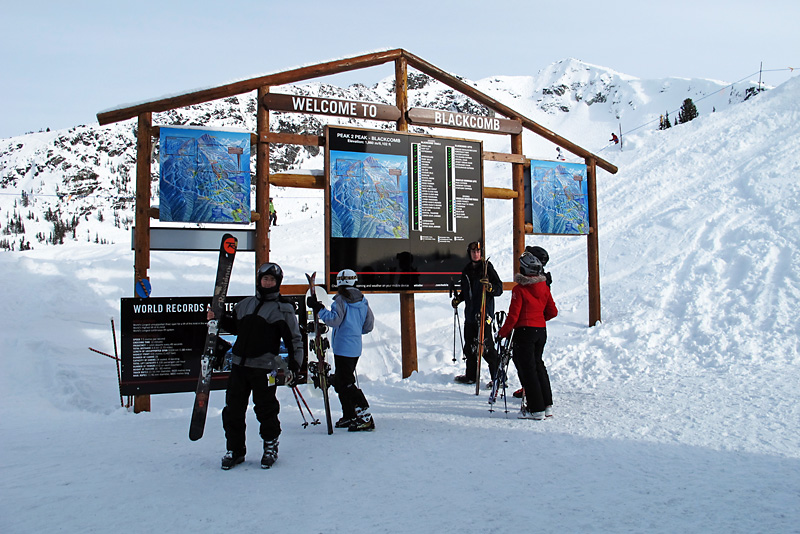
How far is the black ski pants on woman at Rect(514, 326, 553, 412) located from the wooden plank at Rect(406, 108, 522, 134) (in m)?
4.89

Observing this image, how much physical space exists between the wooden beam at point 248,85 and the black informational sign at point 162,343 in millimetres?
2745

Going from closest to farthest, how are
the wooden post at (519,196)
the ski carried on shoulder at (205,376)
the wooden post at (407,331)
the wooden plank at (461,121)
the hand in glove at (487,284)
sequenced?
the ski carried on shoulder at (205,376) < the hand in glove at (487,284) < the wooden post at (407,331) < the wooden plank at (461,121) < the wooden post at (519,196)

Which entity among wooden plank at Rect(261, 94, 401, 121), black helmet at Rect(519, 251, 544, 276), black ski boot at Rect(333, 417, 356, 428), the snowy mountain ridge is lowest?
black ski boot at Rect(333, 417, 356, 428)

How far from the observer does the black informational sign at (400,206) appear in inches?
364

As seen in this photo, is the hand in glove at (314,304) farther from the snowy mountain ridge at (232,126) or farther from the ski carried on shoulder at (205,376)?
the snowy mountain ridge at (232,126)

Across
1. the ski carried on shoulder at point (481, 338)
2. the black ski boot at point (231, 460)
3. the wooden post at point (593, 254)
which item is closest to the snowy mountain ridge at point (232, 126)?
the wooden post at point (593, 254)

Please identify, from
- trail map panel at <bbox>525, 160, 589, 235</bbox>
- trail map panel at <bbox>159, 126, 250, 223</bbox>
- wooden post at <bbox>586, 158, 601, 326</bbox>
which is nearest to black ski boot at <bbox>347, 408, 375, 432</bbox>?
trail map panel at <bbox>159, 126, 250, 223</bbox>

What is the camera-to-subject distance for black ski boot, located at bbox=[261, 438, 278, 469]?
4.79 m

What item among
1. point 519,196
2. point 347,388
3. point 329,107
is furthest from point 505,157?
point 347,388

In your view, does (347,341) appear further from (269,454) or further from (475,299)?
(475,299)

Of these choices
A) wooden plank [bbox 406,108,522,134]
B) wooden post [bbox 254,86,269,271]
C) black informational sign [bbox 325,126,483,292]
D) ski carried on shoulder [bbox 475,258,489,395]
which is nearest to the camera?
ski carried on shoulder [bbox 475,258,489,395]

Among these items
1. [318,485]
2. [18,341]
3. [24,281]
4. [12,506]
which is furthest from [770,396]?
[24,281]

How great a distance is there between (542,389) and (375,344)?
205 inches

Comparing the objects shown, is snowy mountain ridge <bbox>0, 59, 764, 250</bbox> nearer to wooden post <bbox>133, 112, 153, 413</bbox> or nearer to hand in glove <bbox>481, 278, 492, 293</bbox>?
wooden post <bbox>133, 112, 153, 413</bbox>
